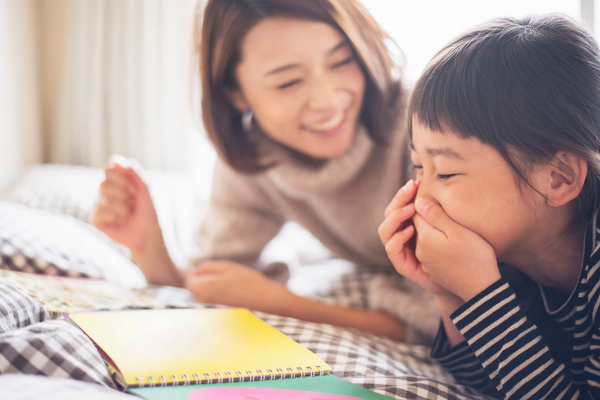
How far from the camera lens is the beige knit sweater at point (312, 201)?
1041 millimetres

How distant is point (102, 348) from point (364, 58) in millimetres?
664

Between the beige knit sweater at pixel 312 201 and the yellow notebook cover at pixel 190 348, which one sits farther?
the beige knit sweater at pixel 312 201

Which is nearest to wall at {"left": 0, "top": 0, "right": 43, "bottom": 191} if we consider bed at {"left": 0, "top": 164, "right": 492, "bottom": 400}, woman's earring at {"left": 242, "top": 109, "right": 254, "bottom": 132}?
bed at {"left": 0, "top": 164, "right": 492, "bottom": 400}

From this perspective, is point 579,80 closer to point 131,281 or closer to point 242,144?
point 242,144

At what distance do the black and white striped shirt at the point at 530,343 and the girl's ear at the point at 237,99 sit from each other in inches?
26.8

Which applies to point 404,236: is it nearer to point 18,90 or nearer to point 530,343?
point 530,343

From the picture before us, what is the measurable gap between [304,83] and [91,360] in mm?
614

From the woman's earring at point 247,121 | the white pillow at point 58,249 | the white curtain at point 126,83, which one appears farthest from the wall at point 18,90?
the woman's earring at point 247,121

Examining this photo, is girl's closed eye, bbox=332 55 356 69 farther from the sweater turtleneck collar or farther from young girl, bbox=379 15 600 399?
young girl, bbox=379 15 600 399

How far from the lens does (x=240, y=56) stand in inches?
38.2

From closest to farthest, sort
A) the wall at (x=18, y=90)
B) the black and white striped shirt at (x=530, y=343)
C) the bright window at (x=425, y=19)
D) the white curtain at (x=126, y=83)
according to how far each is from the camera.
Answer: the black and white striped shirt at (x=530, y=343) → the bright window at (x=425, y=19) → the wall at (x=18, y=90) → the white curtain at (x=126, y=83)

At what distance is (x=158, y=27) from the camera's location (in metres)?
2.10

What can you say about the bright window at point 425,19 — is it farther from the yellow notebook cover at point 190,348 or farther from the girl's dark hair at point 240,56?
the yellow notebook cover at point 190,348

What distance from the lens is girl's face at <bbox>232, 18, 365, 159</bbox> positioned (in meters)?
0.88
